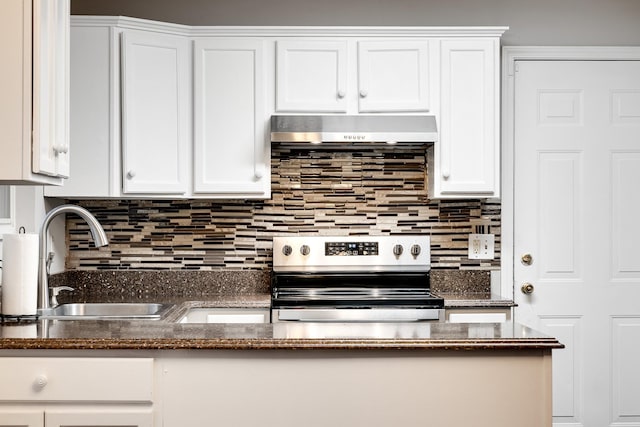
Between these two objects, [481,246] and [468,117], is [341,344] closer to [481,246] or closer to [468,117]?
[468,117]

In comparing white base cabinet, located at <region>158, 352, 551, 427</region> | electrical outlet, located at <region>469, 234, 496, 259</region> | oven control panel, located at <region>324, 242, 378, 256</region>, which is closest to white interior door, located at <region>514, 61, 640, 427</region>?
electrical outlet, located at <region>469, 234, 496, 259</region>

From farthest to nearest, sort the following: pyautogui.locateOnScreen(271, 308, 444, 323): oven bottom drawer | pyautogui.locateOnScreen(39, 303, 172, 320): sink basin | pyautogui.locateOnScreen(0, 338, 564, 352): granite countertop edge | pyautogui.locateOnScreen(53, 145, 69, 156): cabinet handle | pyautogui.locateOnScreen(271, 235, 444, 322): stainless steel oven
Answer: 1. pyautogui.locateOnScreen(271, 235, 444, 322): stainless steel oven
2. pyautogui.locateOnScreen(271, 308, 444, 323): oven bottom drawer
3. pyautogui.locateOnScreen(39, 303, 172, 320): sink basin
4. pyautogui.locateOnScreen(53, 145, 69, 156): cabinet handle
5. pyautogui.locateOnScreen(0, 338, 564, 352): granite countertop edge

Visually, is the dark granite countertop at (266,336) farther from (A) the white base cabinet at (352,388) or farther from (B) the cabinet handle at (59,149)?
(B) the cabinet handle at (59,149)

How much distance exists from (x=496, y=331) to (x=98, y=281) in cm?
231

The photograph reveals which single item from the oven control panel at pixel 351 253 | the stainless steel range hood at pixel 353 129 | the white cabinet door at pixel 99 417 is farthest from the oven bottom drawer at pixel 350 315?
the white cabinet door at pixel 99 417

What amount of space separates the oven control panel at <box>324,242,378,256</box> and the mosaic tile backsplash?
12 centimetres

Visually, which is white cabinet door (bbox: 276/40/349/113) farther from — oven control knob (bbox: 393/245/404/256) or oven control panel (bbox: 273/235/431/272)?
oven control knob (bbox: 393/245/404/256)

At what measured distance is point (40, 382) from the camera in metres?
1.81

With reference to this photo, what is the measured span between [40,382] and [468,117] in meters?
2.27

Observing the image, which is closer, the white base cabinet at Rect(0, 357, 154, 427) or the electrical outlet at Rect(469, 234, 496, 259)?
the white base cabinet at Rect(0, 357, 154, 427)

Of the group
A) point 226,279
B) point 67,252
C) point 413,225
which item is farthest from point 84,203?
point 413,225

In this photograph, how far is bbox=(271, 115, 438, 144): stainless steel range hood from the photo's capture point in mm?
3156

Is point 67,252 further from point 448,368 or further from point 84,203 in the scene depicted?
point 448,368

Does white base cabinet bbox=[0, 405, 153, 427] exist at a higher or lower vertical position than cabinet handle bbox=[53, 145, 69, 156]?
lower
